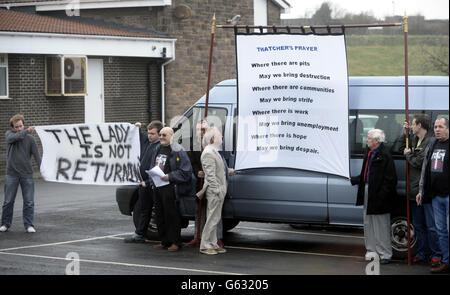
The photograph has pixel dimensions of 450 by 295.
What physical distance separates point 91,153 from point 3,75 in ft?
42.1

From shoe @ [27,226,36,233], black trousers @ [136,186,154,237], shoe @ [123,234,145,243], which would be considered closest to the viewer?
black trousers @ [136,186,154,237]

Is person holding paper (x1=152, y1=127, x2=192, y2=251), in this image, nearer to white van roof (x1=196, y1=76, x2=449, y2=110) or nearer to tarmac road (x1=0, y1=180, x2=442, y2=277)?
tarmac road (x1=0, y1=180, x2=442, y2=277)

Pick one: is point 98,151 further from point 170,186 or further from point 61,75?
point 61,75

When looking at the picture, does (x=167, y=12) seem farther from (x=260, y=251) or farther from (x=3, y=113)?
(x=260, y=251)

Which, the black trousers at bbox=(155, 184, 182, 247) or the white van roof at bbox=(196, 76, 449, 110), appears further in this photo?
the black trousers at bbox=(155, 184, 182, 247)

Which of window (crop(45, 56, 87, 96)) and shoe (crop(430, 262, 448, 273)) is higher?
window (crop(45, 56, 87, 96))

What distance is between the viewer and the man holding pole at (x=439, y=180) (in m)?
10.1

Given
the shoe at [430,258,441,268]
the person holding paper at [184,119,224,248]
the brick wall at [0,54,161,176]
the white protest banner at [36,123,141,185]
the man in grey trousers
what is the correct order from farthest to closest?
the brick wall at [0,54,161,176], the man in grey trousers, the white protest banner at [36,123,141,185], the person holding paper at [184,119,224,248], the shoe at [430,258,441,268]

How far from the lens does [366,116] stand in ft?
37.9

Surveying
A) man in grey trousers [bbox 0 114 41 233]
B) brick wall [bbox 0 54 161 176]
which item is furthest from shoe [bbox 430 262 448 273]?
brick wall [bbox 0 54 161 176]

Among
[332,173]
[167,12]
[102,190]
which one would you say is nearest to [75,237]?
[332,173]

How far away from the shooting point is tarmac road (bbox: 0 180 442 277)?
10.4 m

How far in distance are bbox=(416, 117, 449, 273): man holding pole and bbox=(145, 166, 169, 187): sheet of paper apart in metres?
3.56

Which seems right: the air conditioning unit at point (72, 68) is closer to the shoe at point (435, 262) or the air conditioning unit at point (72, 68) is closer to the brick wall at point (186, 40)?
the brick wall at point (186, 40)
